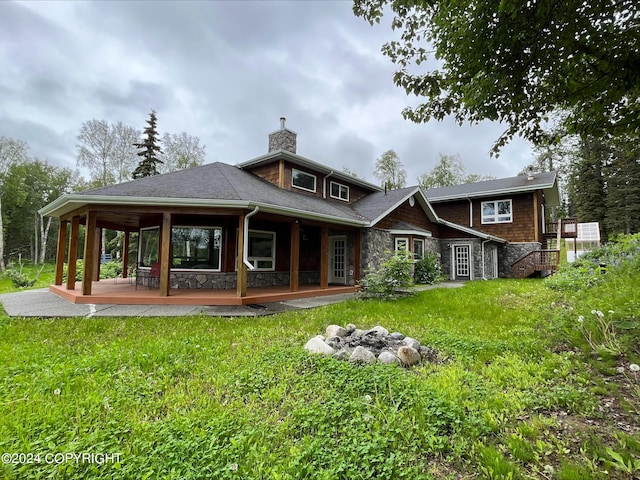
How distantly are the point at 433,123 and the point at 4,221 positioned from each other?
3709 cm

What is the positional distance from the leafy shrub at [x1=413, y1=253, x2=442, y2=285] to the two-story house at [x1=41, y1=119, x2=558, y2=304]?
35.1 inches

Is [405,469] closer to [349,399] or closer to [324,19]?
[349,399]

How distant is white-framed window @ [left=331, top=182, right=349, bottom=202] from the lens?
539 inches

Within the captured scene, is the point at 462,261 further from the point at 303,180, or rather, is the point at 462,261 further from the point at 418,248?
the point at 303,180

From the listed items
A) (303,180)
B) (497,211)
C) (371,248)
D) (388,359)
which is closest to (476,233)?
(497,211)

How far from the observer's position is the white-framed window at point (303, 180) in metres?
12.1

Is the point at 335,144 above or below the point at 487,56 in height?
above

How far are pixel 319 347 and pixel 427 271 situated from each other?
30.4ft

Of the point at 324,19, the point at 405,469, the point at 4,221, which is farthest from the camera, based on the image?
the point at 4,221

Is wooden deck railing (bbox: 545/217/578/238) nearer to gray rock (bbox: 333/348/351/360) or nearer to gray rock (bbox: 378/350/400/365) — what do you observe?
gray rock (bbox: 378/350/400/365)

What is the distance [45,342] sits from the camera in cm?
436

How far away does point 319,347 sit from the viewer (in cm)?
412

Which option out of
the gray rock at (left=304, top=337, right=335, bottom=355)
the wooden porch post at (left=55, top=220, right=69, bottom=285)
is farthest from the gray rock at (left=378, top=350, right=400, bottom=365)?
the wooden porch post at (left=55, top=220, right=69, bottom=285)

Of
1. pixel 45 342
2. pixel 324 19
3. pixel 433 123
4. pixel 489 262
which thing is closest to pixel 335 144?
pixel 489 262
